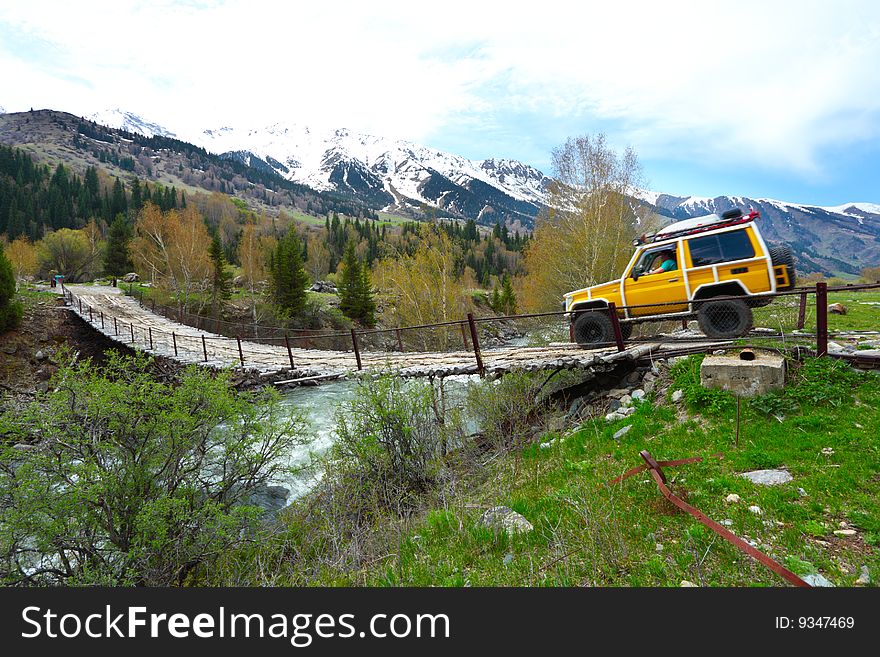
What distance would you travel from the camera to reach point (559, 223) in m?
23.1

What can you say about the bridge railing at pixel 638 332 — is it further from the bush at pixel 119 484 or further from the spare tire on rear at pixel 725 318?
the bush at pixel 119 484

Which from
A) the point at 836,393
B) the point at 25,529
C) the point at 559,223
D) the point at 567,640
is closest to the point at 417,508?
the point at 567,640

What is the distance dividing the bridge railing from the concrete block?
0.93 m

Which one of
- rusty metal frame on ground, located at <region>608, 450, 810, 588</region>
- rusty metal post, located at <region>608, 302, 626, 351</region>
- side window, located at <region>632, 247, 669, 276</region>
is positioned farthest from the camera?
side window, located at <region>632, 247, 669, 276</region>

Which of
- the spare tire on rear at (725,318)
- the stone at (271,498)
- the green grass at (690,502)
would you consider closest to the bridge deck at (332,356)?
the spare tire on rear at (725,318)

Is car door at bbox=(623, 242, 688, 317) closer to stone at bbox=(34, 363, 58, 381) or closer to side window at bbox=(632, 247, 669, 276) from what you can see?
side window at bbox=(632, 247, 669, 276)

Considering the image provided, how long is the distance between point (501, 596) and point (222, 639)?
1880mm

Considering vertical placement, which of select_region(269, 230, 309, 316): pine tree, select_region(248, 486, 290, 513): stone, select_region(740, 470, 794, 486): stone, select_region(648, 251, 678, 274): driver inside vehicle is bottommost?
select_region(248, 486, 290, 513): stone

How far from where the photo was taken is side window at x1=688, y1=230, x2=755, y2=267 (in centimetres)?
769

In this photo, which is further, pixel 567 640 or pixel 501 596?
pixel 501 596

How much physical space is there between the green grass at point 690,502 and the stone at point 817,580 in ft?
0.15

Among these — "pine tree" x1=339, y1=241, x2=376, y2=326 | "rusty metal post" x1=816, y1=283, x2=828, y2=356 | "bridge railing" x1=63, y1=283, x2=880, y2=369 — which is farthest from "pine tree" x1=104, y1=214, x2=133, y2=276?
"rusty metal post" x1=816, y1=283, x2=828, y2=356

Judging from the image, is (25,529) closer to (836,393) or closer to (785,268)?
(836,393)

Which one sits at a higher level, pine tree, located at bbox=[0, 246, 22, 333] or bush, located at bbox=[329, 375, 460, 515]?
pine tree, located at bbox=[0, 246, 22, 333]
